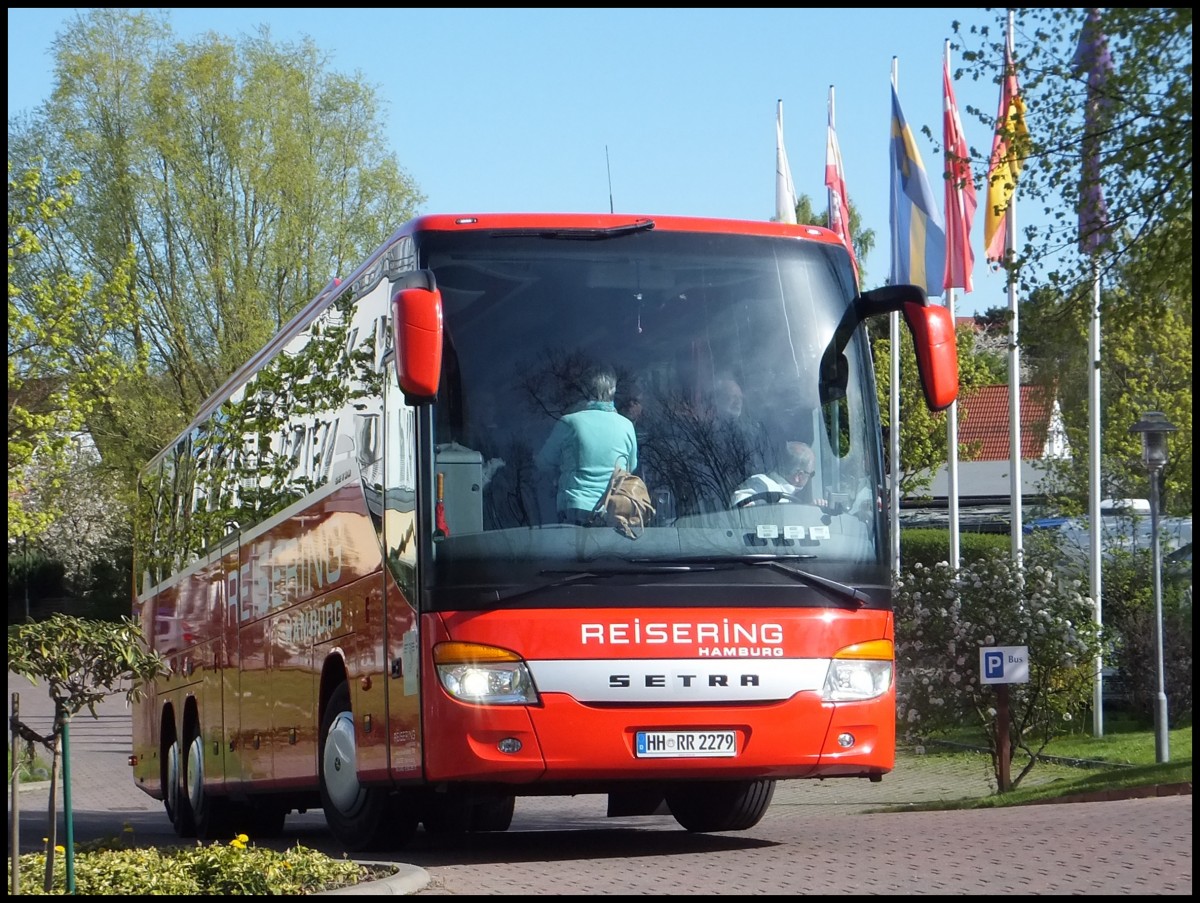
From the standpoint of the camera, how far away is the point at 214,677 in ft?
52.6

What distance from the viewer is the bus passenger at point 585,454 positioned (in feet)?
33.1

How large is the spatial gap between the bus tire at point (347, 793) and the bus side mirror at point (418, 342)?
8.94 feet

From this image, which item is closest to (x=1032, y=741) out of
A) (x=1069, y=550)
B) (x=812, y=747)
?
(x=1069, y=550)

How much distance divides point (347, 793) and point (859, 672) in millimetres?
3331

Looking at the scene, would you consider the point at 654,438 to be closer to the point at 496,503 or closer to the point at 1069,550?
the point at 496,503

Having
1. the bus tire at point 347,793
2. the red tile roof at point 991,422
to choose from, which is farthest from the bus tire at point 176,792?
the red tile roof at point 991,422

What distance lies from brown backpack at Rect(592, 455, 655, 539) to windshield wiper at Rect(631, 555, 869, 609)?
0.63 feet

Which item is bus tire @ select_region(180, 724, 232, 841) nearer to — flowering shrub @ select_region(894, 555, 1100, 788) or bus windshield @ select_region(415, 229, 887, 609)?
bus windshield @ select_region(415, 229, 887, 609)

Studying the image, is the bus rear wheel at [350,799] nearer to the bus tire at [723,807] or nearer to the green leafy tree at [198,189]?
the bus tire at [723,807]

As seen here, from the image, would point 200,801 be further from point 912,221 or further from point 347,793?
point 912,221

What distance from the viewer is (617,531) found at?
10102mm

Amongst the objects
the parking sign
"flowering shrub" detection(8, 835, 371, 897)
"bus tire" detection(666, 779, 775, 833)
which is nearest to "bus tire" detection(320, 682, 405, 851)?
"flowering shrub" detection(8, 835, 371, 897)

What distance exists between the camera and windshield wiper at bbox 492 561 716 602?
32.7 ft

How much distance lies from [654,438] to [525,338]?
0.88 meters
